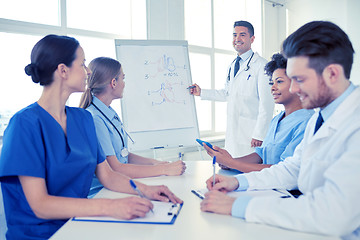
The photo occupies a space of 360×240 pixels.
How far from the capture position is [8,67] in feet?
7.39

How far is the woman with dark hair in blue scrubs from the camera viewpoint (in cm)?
100

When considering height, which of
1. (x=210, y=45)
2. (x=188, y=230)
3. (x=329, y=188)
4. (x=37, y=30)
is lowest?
(x=188, y=230)

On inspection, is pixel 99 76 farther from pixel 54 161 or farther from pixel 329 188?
pixel 329 188

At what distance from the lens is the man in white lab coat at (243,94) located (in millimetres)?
2902

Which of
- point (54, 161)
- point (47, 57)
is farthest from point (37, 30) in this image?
point (54, 161)

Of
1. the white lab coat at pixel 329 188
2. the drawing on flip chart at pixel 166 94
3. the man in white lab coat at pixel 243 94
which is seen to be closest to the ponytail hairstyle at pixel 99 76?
the drawing on flip chart at pixel 166 94

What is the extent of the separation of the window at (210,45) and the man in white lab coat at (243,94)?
→ 2.17ft

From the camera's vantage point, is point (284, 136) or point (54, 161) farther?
point (284, 136)

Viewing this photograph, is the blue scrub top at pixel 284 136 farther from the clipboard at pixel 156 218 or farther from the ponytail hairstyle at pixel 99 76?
the ponytail hairstyle at pixel 99 76

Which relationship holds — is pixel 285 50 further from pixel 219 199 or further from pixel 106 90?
pixel 106 90

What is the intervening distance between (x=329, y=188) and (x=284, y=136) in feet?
2.67

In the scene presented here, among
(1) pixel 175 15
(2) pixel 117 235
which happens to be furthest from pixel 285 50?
(1) pixel 175 15

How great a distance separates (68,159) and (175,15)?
2371 mm

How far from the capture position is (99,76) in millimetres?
1711
